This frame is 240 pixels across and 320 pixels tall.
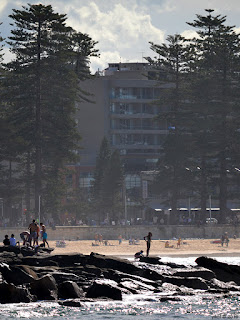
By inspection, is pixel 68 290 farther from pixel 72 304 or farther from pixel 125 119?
pixel 125 119

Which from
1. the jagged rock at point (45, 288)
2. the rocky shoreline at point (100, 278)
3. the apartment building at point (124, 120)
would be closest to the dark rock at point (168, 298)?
the rocky shoreline at point (100, 278)

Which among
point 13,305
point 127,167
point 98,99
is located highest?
point 98,99

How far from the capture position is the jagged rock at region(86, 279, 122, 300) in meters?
39.6

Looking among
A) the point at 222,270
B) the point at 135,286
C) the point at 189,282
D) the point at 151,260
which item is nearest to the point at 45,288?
the point at 135,286

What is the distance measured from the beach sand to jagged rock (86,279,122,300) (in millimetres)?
28159

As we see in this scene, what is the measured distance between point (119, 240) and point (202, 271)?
39584mm

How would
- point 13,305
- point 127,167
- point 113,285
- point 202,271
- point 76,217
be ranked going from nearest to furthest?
point 13,305
point 113,285
point 202,271
point 76,217
point 127,167

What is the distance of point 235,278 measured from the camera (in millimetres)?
46562

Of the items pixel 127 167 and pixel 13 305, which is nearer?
pixel 13 305

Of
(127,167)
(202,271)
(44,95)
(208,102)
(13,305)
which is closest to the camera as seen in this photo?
(13,305)

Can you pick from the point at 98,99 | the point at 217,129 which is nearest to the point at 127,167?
the point at 98,99

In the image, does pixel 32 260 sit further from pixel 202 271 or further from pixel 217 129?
pixel 217 129

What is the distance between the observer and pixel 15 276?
131ft

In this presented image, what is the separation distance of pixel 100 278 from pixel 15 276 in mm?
4641
